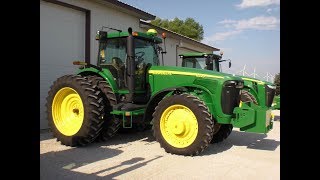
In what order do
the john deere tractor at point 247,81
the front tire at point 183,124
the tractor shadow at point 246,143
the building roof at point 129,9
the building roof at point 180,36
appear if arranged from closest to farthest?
the front tire at point 183,124 < the tractor shadow at point 246,143 < the john deere tractor at point 247,81 < the building roof at point 129,9 < the building roof at point 180,36

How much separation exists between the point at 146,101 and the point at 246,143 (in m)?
2.59

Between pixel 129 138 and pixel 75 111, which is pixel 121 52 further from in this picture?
pixel 129 138

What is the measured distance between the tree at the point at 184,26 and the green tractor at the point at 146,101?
3833 cm

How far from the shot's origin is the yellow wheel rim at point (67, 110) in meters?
7.60

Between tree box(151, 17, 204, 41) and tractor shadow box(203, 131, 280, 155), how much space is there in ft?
123

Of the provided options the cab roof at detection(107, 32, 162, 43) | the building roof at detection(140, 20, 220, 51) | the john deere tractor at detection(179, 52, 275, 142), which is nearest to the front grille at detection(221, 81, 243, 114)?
the cab roof at detection(107, 32, 162, 43)

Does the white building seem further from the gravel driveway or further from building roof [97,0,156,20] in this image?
the gravel driveway

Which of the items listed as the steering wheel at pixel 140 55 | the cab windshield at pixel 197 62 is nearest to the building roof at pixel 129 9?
the cab windshield at pixel 197 62

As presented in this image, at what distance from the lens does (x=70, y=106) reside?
7828 millimetres

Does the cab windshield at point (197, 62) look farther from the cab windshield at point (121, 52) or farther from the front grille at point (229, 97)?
the front grille at point (229, 97)

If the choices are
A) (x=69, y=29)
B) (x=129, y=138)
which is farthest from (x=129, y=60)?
(x=69, y=29)
